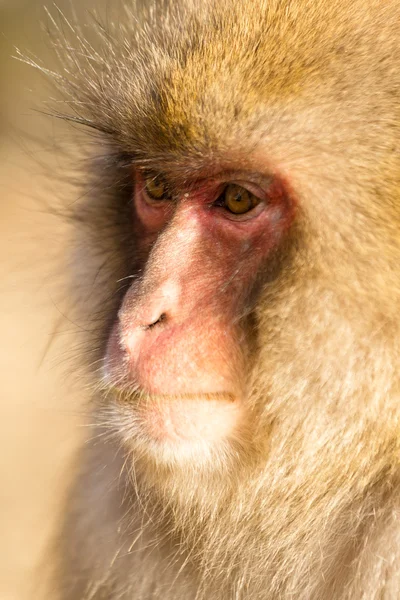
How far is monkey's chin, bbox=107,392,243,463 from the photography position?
1807mm

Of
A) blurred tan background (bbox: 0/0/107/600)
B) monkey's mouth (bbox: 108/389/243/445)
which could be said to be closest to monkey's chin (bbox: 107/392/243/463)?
monkey's mouth (bbox: 108/389/243/445)

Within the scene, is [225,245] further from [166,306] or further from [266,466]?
[266,466]

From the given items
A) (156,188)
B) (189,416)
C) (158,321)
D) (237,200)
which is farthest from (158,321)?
(156,188)

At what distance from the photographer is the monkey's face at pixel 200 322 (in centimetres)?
178

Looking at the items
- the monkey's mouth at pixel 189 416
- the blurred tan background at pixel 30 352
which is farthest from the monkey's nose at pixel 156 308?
the blurred tan background at pixel 30 352

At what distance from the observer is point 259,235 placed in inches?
71.6

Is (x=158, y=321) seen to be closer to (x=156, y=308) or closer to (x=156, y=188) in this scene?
(x=156, y=308)

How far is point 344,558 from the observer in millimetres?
1814

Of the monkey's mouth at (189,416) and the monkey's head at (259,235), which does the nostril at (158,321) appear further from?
the monkey's mouth at (189,416)

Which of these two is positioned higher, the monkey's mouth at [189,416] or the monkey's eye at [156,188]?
the monkey's eye at [156,188]

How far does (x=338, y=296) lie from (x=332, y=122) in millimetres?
306

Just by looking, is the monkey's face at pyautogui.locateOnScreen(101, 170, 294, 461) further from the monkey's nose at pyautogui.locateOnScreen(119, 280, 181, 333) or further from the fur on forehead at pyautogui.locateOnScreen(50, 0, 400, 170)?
the fur on forehead at pyautogui.locateOnScreen(50, 0, 400, 170)

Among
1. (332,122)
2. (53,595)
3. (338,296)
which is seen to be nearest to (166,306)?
(338,296)

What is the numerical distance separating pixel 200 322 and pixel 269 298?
0.46 ft
